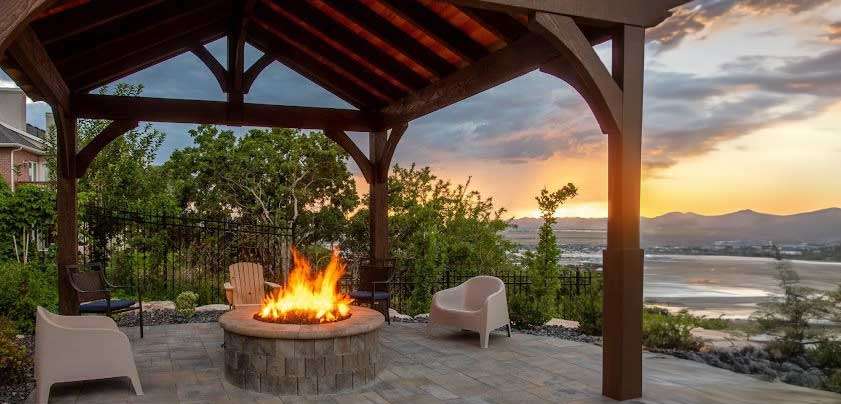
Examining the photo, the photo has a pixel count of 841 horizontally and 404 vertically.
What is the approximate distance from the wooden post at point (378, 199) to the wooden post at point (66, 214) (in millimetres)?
3722

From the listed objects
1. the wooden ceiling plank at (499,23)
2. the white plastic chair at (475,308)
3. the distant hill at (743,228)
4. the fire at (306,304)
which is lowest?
the white plastic chair at (475,308)

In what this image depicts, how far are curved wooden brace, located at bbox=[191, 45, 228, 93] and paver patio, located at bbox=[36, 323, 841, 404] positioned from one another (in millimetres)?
3158

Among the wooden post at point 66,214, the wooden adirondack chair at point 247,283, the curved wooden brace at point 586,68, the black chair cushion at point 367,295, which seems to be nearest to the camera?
the curved wooden brace at point 586,68

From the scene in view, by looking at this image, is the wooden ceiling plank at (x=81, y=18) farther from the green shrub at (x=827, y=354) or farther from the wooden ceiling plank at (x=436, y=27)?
the green shrub at (x=827, y=354)

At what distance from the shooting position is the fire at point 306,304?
4.99 m

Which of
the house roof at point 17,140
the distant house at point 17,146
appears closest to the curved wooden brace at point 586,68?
the distant house at point 17,146

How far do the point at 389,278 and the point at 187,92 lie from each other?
33.6ft

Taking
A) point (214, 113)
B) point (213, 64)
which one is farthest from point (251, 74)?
point (214, 113)

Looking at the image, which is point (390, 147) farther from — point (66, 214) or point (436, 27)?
point (66, 214)

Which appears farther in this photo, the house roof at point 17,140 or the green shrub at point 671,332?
the house roof at point 17,140

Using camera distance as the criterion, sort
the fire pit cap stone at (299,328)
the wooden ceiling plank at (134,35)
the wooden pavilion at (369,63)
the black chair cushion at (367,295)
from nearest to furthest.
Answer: the wooden pavilion at (369,63) → the fire pit cap stone at (299,328) → the wooden ceiling plank at (134,35) → the black chair cushion at (367,295)

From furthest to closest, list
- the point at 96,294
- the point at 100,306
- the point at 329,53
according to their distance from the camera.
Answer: the point at 329,53
the point at 96,294
the point at 100,306

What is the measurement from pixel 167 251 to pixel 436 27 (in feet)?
25.4

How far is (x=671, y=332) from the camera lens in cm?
637
